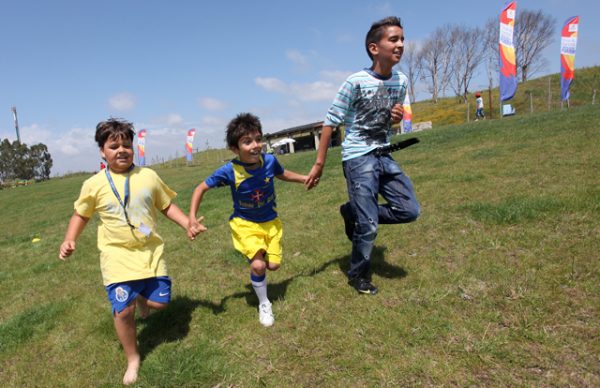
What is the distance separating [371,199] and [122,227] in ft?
7.41

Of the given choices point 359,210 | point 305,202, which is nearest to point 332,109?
point 359,210

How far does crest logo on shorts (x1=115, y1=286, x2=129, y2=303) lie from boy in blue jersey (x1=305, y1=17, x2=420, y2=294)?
201cm

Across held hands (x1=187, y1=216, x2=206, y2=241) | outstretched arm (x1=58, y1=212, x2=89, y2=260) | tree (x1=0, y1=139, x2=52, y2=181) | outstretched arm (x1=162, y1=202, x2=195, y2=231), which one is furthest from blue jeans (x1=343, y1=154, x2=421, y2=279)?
tree (x1=0, y1=139, x2=52, y2=181)

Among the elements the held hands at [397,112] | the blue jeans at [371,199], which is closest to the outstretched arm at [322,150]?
the blue jeans at [371,199]

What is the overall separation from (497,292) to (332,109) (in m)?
2.26

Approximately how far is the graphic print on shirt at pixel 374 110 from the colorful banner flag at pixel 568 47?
23549mm

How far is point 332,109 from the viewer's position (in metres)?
3.65

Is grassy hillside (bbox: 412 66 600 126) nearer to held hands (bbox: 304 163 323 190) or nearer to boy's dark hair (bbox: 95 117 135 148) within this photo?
held hands (bbox: 304 163 323 190)

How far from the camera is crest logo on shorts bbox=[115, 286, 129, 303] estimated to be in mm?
2920

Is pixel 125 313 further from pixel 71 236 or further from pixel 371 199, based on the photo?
pixel 371 199

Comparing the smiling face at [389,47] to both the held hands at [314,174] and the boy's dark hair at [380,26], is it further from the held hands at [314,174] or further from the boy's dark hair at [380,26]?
the held hands at [314,174]

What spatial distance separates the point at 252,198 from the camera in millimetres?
3598

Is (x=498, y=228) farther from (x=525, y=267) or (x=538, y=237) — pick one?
(x=525, y=267)

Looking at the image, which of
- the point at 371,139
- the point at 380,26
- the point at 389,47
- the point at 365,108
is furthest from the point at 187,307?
the point at 380,26
